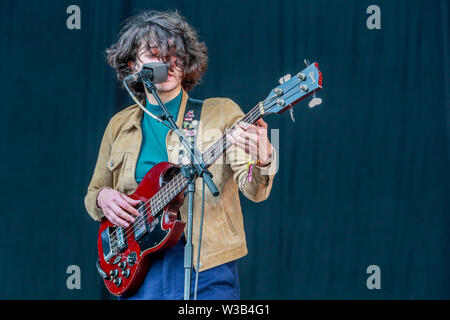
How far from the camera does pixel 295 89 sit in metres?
1.71

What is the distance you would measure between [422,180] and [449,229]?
30 centimetres

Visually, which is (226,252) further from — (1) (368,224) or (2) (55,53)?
(2) (55,53)

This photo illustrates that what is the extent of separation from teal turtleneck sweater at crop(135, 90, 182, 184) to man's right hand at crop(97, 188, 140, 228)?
0.30 feet

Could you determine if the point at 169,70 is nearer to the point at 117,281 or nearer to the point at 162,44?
the point at 162,44

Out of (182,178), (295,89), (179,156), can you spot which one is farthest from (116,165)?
(295,89)

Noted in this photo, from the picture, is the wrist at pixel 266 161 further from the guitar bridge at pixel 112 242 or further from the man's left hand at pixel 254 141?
the guitar bridge at pixel 112 242

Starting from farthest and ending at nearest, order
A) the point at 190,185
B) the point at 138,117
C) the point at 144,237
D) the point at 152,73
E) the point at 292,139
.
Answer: the point at 292,139, the point at 138,117, the point at 144,237, the point at 152,73, the point at 190,185

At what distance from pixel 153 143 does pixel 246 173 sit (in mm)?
433

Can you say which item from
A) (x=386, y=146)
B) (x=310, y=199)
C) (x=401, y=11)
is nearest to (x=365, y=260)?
(x=310, y=199)

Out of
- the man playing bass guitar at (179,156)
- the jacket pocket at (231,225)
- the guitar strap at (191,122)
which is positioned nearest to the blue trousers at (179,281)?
the man playing bass guitar at (179,156)

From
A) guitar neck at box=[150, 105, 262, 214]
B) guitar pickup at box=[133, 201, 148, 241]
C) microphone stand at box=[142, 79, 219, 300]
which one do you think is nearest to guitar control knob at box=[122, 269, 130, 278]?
guitar pickup at box=[133, 201, 148, 241]

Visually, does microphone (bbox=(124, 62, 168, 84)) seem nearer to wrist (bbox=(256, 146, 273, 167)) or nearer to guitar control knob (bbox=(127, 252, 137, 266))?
wrist (bbox=(256, 146, 273, 167))

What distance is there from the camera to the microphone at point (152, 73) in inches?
72.8

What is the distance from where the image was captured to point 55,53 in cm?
334
